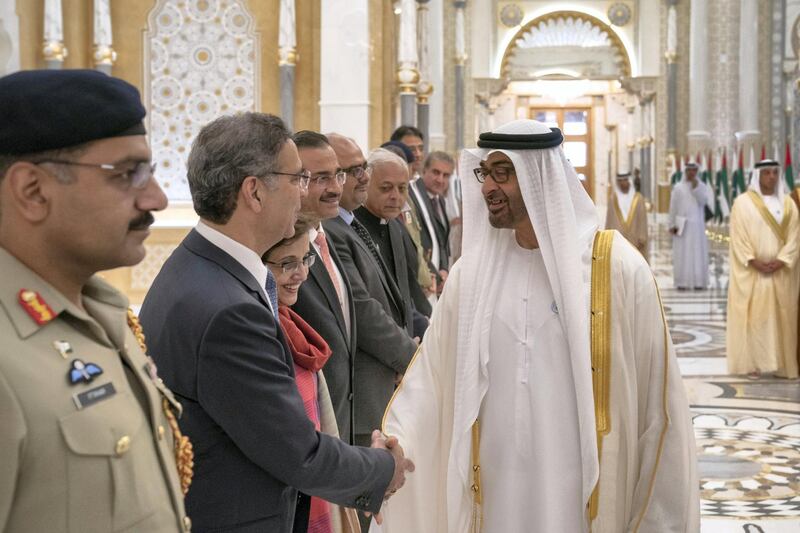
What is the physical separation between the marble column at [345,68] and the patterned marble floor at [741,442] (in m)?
3.14

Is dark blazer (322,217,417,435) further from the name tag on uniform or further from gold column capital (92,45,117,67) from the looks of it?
gold column capital (92,45,117,67)

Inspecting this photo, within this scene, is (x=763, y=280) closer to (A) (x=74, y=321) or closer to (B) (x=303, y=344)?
(B) (x=303, y=344)

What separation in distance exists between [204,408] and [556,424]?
1021 mm

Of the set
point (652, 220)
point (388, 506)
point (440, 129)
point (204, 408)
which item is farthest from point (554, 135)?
point (652, 220)

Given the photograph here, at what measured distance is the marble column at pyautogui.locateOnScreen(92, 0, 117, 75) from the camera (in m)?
8.19

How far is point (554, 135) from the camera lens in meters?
2.81

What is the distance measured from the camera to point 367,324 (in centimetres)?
361

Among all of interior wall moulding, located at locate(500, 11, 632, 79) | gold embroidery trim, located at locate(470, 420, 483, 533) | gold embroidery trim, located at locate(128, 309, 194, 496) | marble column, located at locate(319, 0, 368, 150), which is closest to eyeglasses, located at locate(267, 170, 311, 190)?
gold embroidery trim, located at locate(128, 309, 194, 496)

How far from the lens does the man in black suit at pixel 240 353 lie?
1.98m

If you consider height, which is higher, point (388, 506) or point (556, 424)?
point (556, 424)

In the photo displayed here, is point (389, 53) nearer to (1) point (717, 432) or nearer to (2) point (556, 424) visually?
(1) point (717, 432)

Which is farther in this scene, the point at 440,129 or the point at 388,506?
the point at 440,129

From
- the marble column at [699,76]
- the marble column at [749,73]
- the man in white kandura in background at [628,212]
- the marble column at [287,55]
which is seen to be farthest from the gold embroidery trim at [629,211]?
the marble column at [699,76]

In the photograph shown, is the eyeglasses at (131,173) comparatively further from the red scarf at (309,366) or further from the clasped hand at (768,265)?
the clasped hand at (768,265)
